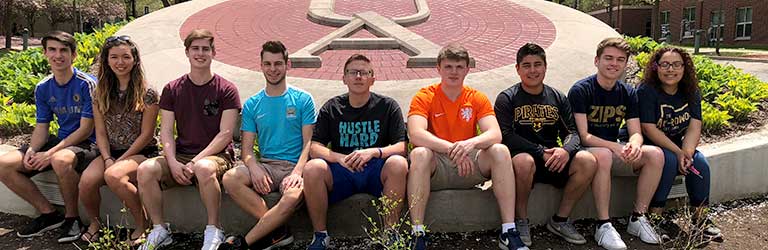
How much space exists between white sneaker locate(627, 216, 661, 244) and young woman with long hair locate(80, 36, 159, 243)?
123 inches

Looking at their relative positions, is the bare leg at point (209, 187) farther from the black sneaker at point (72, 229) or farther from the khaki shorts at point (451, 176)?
the khaki shorts at point (451, 176)

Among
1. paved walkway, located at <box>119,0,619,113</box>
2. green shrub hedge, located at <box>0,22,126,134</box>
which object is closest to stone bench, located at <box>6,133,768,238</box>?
green shrub hedge, located at <box>0,22,126,134</box>

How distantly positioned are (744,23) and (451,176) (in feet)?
102

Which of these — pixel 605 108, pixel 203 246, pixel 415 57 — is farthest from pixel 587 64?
pixel 203 246

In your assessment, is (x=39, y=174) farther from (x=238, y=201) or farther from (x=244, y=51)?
(x=244, y=51)

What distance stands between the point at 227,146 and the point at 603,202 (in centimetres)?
246

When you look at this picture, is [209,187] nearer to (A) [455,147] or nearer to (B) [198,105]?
(B) [198,105]

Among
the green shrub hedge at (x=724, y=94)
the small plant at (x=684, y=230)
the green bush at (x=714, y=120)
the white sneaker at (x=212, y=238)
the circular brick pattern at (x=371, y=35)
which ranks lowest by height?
the small plant at (x=684, y=230)

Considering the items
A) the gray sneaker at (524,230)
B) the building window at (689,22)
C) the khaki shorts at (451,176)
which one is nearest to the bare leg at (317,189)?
the khaki shorts at (451,176)

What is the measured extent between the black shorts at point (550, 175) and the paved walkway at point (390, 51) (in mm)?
1639

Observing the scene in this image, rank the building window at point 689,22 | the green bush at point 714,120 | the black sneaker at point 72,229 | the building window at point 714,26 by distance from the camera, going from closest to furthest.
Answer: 1. the black sneaker at point 72,229
2. the green bush at point 714,120
3. the building window at point 714,26
4. the building window at point 689,22

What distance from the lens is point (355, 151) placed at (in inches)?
145

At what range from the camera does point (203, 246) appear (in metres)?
3.57

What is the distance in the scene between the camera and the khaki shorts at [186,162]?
376 cm
